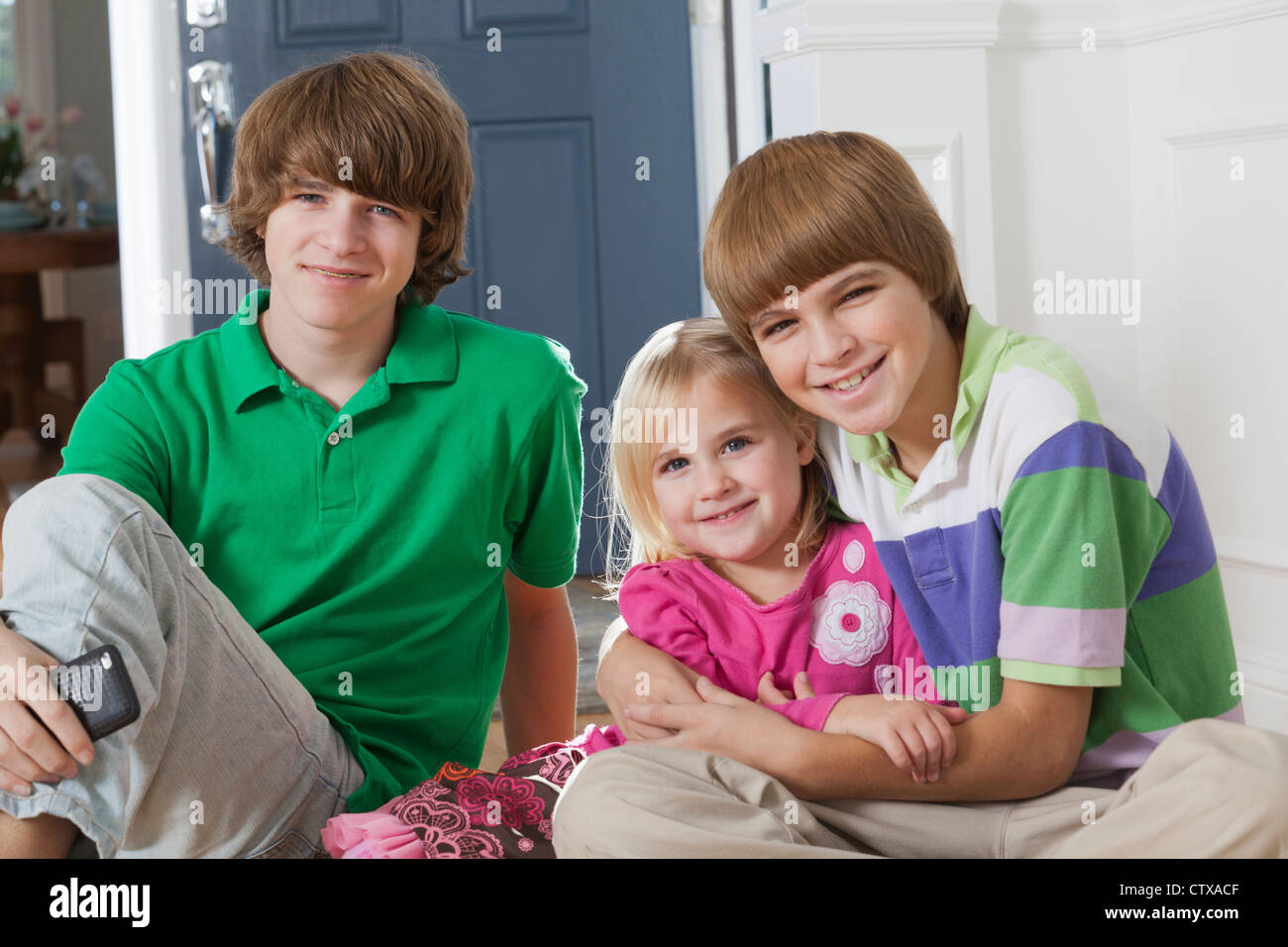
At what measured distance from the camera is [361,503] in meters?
1.21

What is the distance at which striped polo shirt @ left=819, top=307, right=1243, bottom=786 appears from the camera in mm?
946

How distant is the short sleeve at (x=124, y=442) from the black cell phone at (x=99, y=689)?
267 millimetres

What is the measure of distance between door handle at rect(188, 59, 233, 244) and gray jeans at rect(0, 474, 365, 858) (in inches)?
57.8

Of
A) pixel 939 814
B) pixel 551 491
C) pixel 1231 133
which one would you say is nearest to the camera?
pixel 939 814

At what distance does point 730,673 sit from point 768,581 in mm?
93

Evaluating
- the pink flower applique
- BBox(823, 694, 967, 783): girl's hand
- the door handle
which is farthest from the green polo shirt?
the door handle

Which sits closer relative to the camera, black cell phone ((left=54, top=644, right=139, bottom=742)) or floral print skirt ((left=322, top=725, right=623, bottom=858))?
black cell phone ((left=54, top=644, right=139, bottom=742))

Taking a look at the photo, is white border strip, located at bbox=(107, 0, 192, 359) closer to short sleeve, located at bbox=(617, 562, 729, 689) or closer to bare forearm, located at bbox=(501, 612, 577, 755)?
bare forearm, located at bbox=(501, 612, 577, 755)

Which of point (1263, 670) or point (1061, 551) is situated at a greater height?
point (1061, 551)

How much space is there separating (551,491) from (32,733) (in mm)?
543

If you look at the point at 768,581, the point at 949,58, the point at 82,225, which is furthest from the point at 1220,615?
the point at 82,225

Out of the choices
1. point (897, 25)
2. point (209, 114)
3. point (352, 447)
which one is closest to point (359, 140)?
point (352, 447)

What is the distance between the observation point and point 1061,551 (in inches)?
37.3

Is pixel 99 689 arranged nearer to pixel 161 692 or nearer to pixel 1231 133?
pixel 161 692
